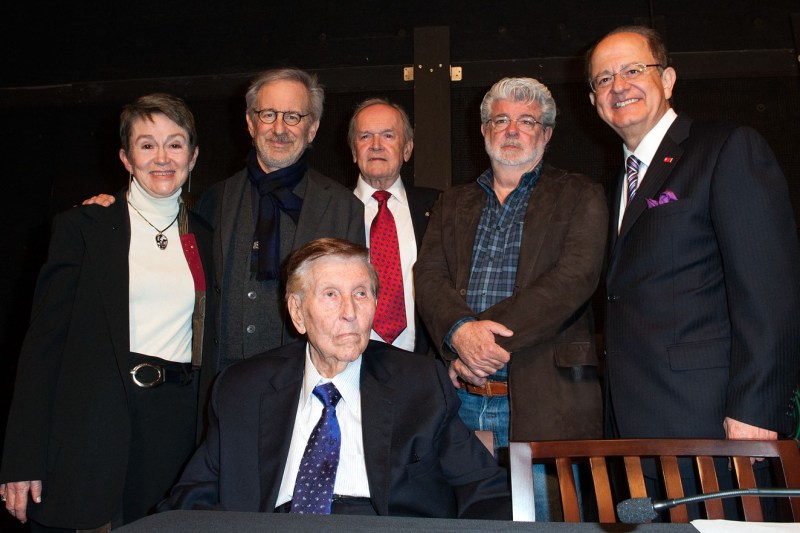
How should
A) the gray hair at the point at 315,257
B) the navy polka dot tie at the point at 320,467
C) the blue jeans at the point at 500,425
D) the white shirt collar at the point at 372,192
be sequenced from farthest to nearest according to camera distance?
1. the white shirt collar at the point at 372,192
2. the blue jeans at the point at 500,425
3. the gray hair at the point at 315,257
4. the navy polka dot tie at the point at 320,467

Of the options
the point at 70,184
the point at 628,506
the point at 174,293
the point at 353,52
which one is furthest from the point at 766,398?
the point at 70,184

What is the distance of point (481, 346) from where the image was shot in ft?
6.93

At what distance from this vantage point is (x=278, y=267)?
2.42 m

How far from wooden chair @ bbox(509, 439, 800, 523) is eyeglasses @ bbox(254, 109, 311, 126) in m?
1.60

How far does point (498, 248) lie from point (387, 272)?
1.60ft

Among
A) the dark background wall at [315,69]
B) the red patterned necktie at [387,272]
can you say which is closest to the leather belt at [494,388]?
the red patterned necktie at [387,272]

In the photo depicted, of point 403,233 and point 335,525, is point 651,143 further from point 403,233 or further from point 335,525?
point 335,525

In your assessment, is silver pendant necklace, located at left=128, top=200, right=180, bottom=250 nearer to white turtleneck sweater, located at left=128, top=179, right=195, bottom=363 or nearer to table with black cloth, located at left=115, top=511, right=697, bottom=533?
white turtleneck sweater, located at left=128, top=179, right=195, bottom=363

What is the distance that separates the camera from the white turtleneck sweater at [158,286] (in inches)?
88.2

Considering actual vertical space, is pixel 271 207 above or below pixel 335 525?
above

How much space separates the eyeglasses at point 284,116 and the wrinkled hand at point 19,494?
1.41 m

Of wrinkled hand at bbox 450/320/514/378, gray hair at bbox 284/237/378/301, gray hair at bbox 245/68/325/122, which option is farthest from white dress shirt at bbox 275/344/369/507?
gray hair at bbox 245/68/325/122

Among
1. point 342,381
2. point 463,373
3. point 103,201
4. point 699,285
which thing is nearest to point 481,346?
point 463,373

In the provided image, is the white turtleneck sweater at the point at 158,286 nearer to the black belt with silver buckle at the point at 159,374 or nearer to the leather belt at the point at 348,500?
the black belt with silver buckle at the point at 159,374
